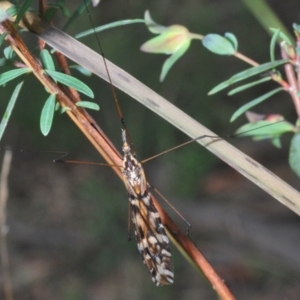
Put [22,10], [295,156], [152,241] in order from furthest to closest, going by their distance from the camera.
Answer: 1. [152,241]
2. [295,156]
3. [22,10]

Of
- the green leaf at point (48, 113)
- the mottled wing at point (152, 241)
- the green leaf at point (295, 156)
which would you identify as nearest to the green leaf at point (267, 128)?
the green leaf at point (295, 156)

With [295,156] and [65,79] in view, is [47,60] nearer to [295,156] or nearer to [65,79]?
[65,79]

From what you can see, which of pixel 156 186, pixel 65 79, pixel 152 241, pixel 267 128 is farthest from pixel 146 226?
pixel 156 186

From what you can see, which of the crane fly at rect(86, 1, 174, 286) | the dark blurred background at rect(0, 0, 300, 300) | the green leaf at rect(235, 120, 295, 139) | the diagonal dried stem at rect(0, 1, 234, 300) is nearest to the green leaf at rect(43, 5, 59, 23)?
the diagonal dried stem at rect(0, 1, 234, 300)

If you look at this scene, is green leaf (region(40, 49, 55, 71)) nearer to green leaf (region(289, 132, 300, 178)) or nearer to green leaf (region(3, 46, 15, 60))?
green leaf (region(3, 46, 15, 60))

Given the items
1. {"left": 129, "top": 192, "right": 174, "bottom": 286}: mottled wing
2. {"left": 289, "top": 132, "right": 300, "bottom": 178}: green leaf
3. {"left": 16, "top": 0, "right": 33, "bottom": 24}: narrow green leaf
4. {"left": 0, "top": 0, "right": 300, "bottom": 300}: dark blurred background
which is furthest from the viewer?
{"left": 0, "top": 0, "right": 300, "bottom": 300}: dark blurred background
